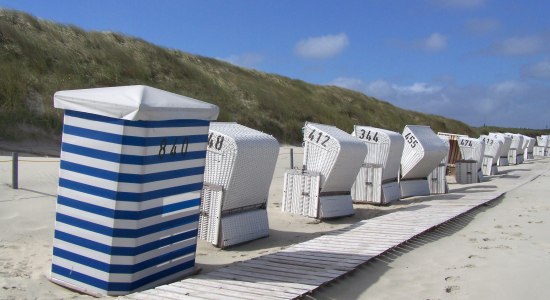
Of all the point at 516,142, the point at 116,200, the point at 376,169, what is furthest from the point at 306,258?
the point at 516,142

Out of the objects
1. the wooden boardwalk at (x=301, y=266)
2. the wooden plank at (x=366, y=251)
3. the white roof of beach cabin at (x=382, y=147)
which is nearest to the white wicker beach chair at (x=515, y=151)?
the white roof of beach cabin at (x=382, y=147)

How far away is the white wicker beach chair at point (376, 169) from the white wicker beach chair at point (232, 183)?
5.36 m

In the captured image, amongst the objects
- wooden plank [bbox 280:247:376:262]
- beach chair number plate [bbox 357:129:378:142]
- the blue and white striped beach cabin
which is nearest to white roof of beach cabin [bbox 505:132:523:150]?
beach chair number plate [bbox 357:129:378:142]

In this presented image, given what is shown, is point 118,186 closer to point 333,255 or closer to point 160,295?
point 160,295

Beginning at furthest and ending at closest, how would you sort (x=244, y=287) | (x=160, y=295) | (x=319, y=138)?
(x=319, y=138) < (x=244, y=287) < (x=160, y=295)

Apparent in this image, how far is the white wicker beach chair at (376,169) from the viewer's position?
1394cm

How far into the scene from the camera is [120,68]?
26359 mm

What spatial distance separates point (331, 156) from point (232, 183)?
3387 mm

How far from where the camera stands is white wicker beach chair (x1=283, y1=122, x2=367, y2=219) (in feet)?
37.4

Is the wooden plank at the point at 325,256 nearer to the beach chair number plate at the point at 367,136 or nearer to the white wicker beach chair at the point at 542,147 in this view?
the beach chair number plate at the point at 367,136

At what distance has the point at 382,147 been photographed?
1401 centimetres

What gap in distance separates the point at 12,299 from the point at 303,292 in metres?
2.82

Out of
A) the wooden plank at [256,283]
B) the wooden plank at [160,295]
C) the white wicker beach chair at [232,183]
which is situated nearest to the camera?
the wooden plank at [160,295]

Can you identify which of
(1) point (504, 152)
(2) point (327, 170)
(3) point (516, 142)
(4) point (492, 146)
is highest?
(3) point (516, 142)
